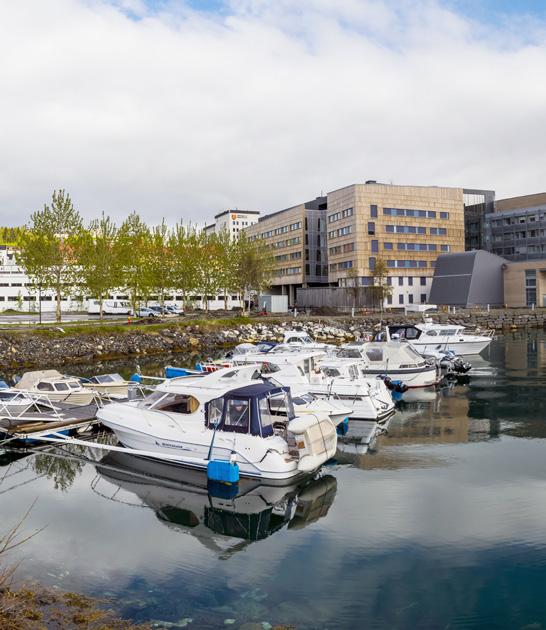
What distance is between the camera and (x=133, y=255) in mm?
77312

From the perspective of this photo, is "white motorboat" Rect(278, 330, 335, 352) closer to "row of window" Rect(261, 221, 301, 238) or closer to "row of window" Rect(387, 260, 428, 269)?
"row of window" Rect(387, 260, 428, 269)

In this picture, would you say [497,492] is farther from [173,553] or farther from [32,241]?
[32,241]

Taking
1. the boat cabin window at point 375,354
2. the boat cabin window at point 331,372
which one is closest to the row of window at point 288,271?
the boat cabin window at point 375,354

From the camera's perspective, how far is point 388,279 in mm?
101000

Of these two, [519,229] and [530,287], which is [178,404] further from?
[519,229]

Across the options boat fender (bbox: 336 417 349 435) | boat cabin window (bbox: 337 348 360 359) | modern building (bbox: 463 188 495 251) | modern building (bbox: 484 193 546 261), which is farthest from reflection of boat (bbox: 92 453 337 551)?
modern building (bbox: 463 188 495 251)

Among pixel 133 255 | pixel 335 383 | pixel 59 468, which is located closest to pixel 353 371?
pixel 335 383

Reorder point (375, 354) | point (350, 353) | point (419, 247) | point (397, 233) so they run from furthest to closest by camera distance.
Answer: point (419, 247)
point (397, 233)
point (350, 353)
point (375, 354)

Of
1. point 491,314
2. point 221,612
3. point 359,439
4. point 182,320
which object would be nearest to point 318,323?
point 182,320

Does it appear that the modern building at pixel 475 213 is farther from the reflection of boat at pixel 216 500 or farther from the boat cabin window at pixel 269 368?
the reflection of boat at pixel 216 500

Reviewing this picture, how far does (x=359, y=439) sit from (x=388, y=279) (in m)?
79.7

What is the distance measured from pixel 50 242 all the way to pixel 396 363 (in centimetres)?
4418

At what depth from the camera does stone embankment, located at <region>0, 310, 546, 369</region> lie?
51.1 meters

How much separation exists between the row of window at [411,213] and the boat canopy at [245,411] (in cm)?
8645
